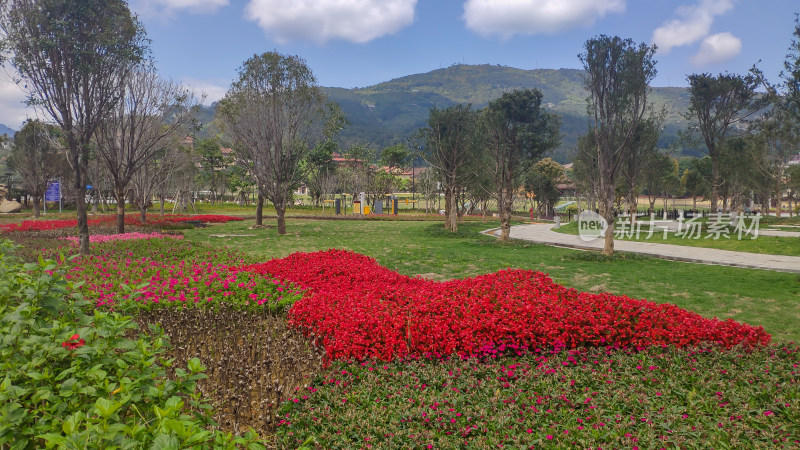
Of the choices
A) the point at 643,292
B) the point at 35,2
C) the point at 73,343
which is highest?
the point at 35,2

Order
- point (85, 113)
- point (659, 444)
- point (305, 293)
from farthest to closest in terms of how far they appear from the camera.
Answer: point (85, 113)
point (305, 293)
point (659, 444)

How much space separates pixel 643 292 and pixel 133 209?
50.5 m

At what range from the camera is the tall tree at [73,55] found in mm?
13406

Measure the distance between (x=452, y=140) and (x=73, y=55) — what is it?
60.9 feet

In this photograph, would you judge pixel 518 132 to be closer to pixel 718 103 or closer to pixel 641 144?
pixel 641 144

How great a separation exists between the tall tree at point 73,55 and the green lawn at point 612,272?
264 inches

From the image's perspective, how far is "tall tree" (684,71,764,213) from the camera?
941 inches

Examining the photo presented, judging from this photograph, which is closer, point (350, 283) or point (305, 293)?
point (305, 293)

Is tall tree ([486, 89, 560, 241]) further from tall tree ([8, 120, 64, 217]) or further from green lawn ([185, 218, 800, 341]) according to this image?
tall tree ([8, 120, 64, 217])

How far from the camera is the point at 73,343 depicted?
2.55m

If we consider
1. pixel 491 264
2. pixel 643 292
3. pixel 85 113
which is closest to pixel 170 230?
pixel 85 113

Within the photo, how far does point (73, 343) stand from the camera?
8.38 feet

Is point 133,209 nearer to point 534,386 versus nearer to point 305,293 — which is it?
point 305,293

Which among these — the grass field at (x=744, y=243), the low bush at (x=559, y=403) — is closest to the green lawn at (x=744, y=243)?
the grass field at (x=744, y=243)
